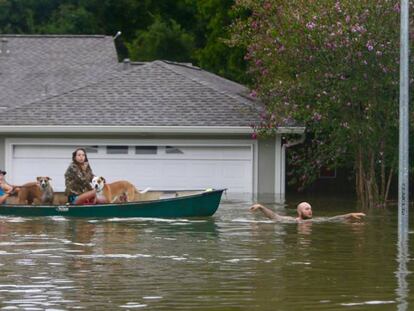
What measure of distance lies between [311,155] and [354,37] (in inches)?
184

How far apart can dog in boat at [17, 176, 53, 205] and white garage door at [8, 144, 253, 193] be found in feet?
22.6

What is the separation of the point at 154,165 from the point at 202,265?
1653 cm

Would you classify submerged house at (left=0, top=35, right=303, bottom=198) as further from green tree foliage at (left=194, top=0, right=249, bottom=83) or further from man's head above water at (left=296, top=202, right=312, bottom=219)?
green tree foliage at (left=194, top=0, right=249, bottom=83)

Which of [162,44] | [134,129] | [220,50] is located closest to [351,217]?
[134,129]

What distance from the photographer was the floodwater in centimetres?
1318

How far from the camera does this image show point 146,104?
109 ft

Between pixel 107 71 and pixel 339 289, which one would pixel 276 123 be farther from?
pixel 339 289

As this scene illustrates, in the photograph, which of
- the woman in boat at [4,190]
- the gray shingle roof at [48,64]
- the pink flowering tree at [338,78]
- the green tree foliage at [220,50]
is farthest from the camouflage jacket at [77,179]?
the green tree foliage at [220,50]

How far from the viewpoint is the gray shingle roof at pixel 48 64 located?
36406 mm

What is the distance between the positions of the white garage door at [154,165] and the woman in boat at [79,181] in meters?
7.80

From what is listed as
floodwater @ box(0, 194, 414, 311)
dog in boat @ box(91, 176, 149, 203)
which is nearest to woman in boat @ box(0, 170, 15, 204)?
floodwater @ box(0, 194, 414, 311)

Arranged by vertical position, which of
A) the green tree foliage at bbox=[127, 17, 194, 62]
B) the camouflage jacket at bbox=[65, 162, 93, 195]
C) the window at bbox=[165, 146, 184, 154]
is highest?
the green tree foliage at bbox=[127, 17, 194, 62]

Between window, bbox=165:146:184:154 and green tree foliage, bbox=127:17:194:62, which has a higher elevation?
green tree foliage, bbox=127:17:194:62

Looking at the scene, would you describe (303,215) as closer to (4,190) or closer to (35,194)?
(35,194)
